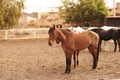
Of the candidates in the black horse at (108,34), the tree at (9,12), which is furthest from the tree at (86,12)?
the black horse at (108,34)

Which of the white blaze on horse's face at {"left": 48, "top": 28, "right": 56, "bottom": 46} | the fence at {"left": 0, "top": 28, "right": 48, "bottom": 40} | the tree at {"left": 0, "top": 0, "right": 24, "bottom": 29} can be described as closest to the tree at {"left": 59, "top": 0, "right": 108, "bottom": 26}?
the fence at {"left": 0, "top": 28, "right": 48, "bottom": 40}

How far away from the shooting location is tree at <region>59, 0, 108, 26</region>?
2708 cm

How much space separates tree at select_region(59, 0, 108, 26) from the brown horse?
56.4 feet

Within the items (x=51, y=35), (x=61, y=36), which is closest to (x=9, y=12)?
(x=61, y=36)

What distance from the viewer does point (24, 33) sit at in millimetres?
28453

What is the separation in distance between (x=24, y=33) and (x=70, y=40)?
1951 centimetres

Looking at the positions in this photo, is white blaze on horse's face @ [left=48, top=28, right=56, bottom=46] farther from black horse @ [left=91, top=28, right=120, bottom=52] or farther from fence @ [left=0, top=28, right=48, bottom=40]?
fence @ [left=0, top=28, right=48, bottom=40]

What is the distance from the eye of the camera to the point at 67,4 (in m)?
28.6

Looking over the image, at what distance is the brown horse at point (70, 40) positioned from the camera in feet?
29.8

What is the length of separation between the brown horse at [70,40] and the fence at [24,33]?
56.6ft

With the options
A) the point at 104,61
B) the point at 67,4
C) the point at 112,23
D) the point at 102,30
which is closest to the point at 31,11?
the point at 67,4

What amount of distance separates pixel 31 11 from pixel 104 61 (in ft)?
96.5

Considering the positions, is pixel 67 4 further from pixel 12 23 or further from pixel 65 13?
pixel 12 23

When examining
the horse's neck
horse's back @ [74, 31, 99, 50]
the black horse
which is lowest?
the black horse
